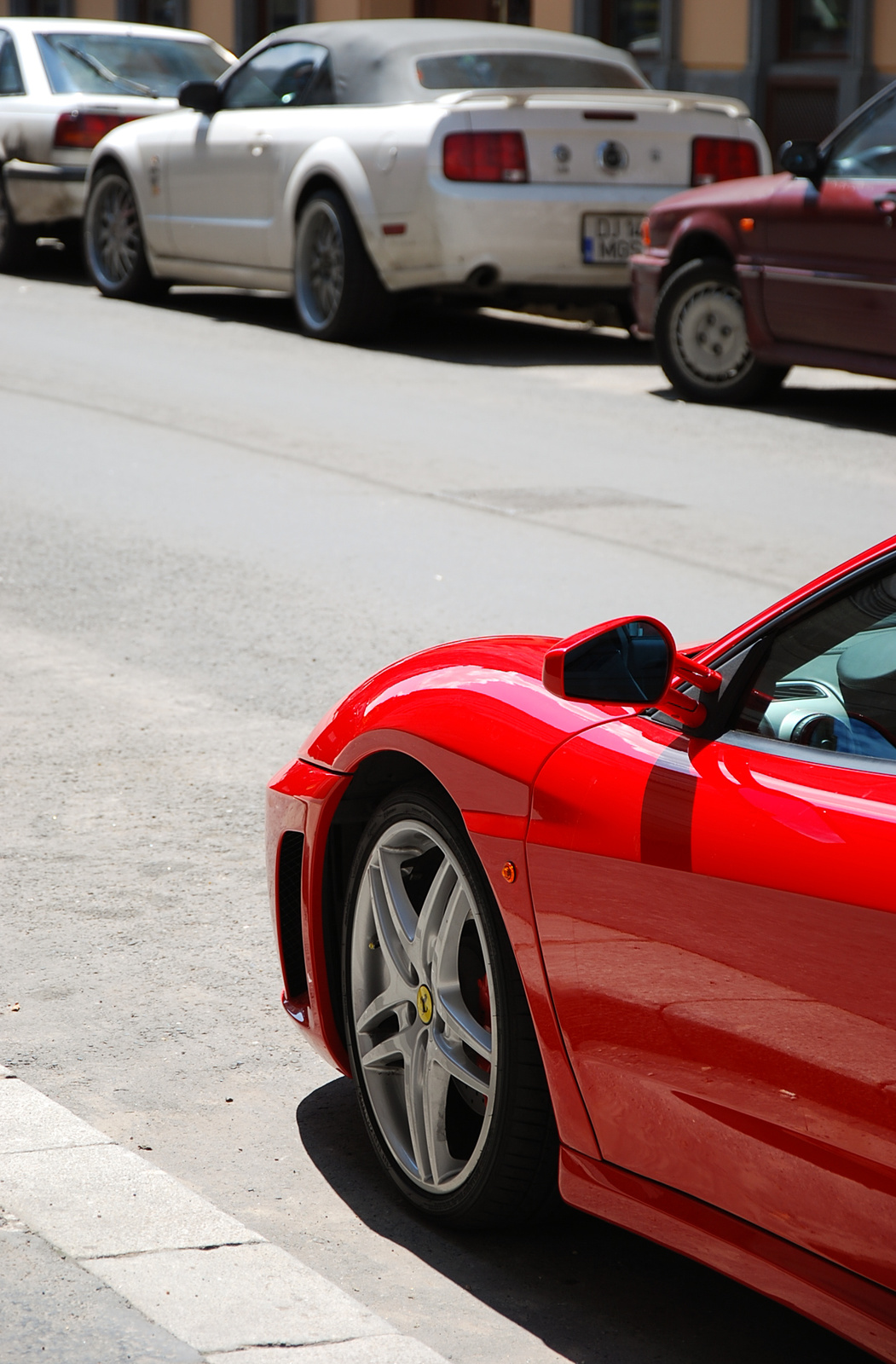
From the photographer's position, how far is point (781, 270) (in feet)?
36.8

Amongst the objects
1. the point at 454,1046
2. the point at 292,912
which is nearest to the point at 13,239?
the point at 292,912

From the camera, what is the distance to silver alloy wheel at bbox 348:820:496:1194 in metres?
3.08

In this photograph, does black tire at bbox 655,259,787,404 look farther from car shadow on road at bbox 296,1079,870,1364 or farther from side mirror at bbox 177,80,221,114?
car shadow on road at bbox 296,1079,870,1364

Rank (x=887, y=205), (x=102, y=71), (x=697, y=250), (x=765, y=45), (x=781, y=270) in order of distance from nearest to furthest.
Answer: (x=887, y=205) < (x=781, y=270) < (x=697, y=250) < (x=102, y=71) < (x=765, y=45)

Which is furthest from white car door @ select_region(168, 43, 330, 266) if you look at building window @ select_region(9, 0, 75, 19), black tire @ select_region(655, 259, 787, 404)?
building window @ select_region(9, 0, 75, 19)

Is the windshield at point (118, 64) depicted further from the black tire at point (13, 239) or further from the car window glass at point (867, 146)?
the car window glass at point (867, 146)

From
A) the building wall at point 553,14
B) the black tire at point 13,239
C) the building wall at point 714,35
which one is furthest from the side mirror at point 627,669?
the building wall at point 553,14

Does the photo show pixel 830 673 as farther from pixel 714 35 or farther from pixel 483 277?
pixel 714 35

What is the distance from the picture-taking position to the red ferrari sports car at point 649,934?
7.97 feet

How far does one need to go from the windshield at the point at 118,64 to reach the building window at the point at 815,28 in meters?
6.11

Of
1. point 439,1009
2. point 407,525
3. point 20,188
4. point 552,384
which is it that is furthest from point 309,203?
point 439,1009

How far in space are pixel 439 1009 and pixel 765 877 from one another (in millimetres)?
763

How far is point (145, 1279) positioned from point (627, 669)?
107 centimetres

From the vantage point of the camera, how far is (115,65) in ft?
57.4
